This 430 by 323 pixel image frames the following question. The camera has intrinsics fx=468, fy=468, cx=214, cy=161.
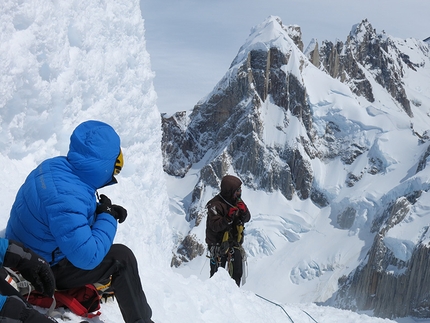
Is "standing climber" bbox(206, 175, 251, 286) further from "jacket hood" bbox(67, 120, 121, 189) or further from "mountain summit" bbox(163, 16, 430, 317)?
"mountain summit" bbox(163, 16, 430, 317)

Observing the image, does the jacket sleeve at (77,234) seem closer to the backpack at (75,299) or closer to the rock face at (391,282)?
the backpack at (75,299)

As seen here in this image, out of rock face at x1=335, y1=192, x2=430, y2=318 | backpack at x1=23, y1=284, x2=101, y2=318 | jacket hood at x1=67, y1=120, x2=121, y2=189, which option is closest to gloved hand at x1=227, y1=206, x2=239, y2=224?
backpack at x1=23, y1=284, x2=101, y2=318

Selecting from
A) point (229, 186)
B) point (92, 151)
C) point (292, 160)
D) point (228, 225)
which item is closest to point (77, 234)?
point (92, 151)

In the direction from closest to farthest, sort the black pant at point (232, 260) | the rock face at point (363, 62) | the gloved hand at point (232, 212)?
the gloved hand at point (232, 212) < the black pant at point (232, 260) < the rock face at point (363, 62)

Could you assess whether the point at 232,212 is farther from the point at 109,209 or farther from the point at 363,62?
the point at 363,62

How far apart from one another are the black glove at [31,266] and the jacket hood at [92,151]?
1.94 ft

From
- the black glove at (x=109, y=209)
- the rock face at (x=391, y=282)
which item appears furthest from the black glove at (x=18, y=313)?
the rock face at (x=391, y=282)

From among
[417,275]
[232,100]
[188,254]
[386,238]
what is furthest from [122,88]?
[232,100]

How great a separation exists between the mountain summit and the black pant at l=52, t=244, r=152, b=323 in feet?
313

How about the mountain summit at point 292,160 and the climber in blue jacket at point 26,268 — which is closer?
the climber in blue jacket at point 26,268

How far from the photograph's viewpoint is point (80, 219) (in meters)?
2.99

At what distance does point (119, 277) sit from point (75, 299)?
433mm

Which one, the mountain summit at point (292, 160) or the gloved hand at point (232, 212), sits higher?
the gloved hand at point (232, 212)

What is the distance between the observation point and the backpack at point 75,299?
11.0 feet
